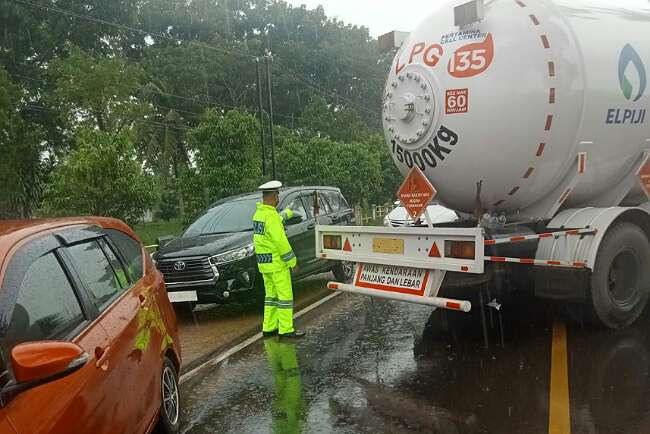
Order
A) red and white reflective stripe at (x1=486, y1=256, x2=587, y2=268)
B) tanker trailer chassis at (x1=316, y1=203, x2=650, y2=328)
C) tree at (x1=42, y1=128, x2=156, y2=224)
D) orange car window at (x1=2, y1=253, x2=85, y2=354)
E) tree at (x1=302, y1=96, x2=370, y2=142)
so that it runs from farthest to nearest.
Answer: tree at (x1=302, y1=96, x2=370, y2=142)
tree at (x1=42, y1=128, x2=156, y2=224)
red and white reflective stripe at (x1=486, y1=256, x2=587, y2=268)
tanker trailer chassis at (x1=316, y1=203, x2=650, y2=328)
orange car window at (x1=2, y1=253, x2=85, y2=354)

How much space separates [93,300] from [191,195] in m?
16.2

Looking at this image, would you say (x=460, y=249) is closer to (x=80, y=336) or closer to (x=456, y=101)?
(x=456, y=101)

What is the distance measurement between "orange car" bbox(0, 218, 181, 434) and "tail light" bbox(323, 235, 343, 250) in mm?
2534

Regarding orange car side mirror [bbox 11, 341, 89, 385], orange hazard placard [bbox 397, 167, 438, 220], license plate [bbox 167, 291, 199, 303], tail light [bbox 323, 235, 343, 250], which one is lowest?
license plate [bbox 167, 291, 199, 303]

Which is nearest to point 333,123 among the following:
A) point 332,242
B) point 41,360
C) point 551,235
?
point 332,242

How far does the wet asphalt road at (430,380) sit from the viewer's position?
13.0 feet

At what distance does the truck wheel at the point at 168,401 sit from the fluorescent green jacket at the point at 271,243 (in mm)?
2368

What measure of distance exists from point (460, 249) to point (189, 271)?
3739 millimetres

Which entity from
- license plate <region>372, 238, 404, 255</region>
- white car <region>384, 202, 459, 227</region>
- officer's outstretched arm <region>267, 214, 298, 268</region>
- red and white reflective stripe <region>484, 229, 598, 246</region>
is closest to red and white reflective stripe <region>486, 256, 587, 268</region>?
red and white reflective stripe <region>484, 229, 598, 246</region>

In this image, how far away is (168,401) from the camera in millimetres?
3836

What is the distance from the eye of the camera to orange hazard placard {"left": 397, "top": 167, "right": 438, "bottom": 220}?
5.81m

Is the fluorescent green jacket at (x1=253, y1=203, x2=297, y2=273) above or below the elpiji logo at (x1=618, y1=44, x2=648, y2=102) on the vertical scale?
below

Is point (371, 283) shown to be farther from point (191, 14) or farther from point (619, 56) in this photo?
point (191, 14)

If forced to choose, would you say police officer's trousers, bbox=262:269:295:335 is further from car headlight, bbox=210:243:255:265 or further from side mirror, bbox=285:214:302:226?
side mirror, bbox=285:214:302:226
